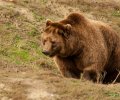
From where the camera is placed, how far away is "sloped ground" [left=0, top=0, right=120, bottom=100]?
9.10 meters

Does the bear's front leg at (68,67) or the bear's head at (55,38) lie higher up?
the bear's head at (55,38)

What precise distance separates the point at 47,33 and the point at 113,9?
455 inches

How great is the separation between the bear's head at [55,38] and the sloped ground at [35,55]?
525 mm

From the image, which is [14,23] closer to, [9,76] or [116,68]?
[116,68]

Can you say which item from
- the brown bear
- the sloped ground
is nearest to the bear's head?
the brown bear

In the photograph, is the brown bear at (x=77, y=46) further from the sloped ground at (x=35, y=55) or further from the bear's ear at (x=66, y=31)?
the sloped ground at (x=35, y=55)

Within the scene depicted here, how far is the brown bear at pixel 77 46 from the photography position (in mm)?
11117

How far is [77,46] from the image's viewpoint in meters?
11.3

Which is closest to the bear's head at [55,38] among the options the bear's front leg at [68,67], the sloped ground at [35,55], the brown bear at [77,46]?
the brown bear at [77,46]

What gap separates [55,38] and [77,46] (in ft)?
1.77

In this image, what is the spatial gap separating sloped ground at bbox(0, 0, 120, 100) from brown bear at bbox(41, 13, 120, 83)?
16.4 inches

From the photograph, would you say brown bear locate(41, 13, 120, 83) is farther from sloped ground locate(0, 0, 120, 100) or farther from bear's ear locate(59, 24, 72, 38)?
sloped ground locate(0, 0, 120, 100)

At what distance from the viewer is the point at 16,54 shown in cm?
1424

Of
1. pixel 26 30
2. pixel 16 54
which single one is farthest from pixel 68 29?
pixel 26 30
